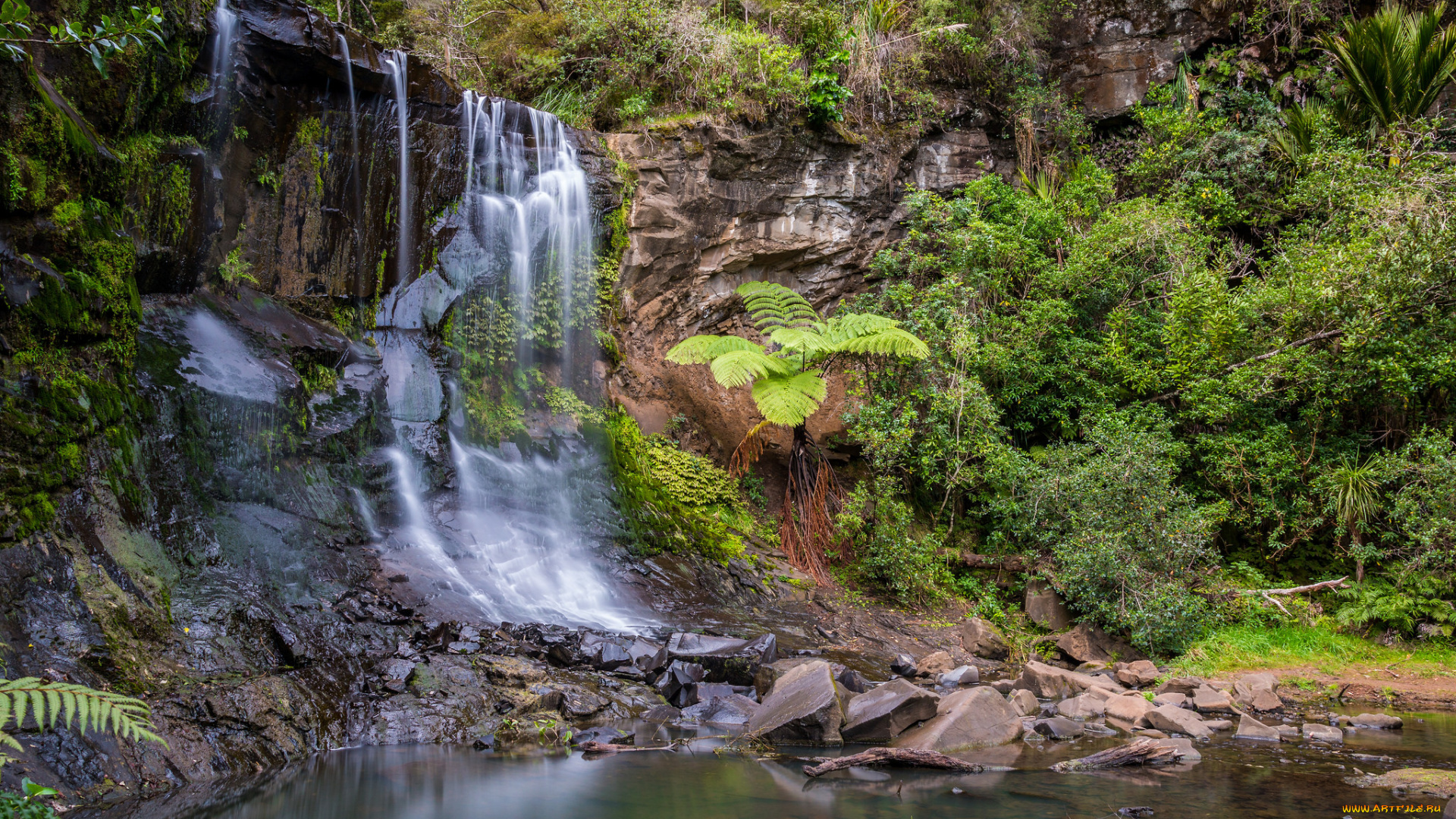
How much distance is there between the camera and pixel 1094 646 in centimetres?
840

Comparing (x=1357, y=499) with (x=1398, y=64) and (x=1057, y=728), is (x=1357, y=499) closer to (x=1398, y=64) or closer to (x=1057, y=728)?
(x=1057, y=728)

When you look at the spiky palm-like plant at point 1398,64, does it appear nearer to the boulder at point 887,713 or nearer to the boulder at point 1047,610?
the boulder at point 1047,610

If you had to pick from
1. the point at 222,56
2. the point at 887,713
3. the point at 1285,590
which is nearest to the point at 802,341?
the point at 887,713

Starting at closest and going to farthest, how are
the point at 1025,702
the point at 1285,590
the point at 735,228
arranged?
the point at 1025,702, the point at 1285,590, the point at 735,228

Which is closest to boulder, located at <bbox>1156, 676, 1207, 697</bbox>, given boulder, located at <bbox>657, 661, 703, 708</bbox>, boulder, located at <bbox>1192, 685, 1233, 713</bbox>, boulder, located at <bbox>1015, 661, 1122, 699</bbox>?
boulder, located at <bbox>1192, 685, 1233, 713</bbox>

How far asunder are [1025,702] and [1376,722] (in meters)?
2.80

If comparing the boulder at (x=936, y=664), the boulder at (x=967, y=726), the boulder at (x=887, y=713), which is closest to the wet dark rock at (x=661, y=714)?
the boulder at (x=887, y=713)

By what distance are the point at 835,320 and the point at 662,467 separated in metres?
3.09

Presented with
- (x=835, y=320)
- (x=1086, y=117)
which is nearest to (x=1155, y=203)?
(x=1086, y=117)

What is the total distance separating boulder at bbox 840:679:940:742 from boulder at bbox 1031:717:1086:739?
0.78 m

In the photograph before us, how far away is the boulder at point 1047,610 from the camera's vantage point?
9.06m

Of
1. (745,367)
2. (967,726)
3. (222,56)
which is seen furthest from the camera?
(745,367)

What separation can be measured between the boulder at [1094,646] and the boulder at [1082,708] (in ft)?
7.31

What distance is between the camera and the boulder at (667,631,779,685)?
6.36m
